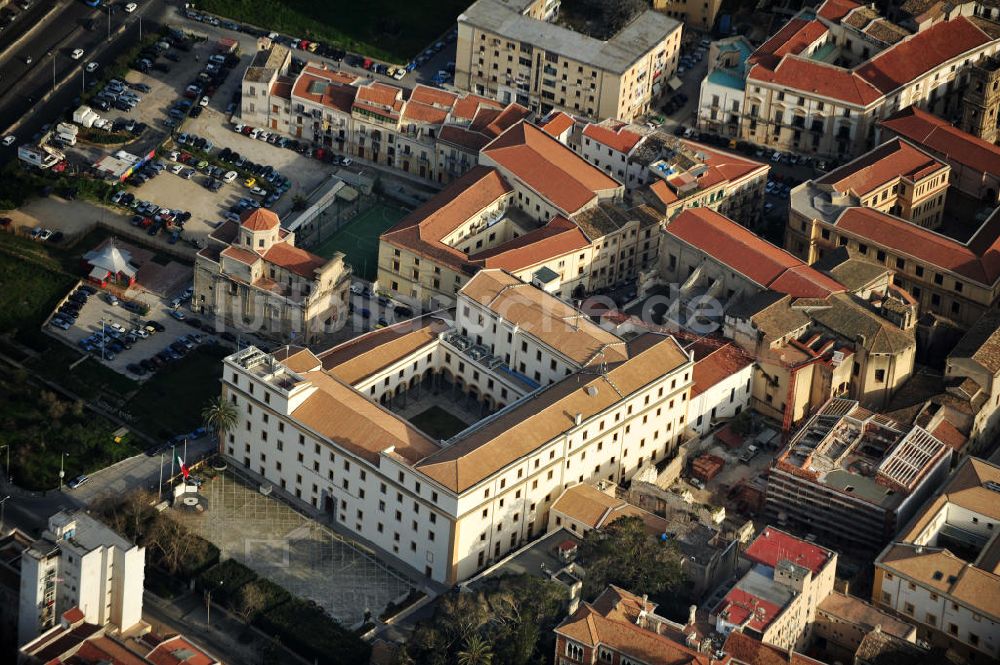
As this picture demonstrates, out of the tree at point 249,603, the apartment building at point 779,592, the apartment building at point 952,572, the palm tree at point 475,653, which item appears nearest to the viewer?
the palm tree at point 475,653

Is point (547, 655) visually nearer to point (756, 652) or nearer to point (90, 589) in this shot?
point (756, 652)

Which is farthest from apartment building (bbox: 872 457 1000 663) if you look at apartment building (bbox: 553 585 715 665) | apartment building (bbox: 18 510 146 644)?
apartment building (bbox: 18 510 146 644)

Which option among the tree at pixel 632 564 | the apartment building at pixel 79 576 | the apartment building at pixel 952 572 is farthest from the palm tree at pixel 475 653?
the apartment building at pixel 952 572

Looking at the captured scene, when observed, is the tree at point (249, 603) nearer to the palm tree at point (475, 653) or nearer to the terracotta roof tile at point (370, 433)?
the terracotta roof tile at point (370, 433)

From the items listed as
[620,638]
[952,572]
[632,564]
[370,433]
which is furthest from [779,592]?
[370,433]

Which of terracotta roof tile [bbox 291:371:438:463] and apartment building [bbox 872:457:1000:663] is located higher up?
terracotta roof tile [bbox 291:371:438:463]

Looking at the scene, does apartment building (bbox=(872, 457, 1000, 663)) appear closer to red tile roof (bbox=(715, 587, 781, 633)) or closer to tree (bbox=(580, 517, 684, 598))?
red tile roof (bbox=(715, 587, 781, 633))

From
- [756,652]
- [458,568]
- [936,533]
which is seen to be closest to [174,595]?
[458,568]
